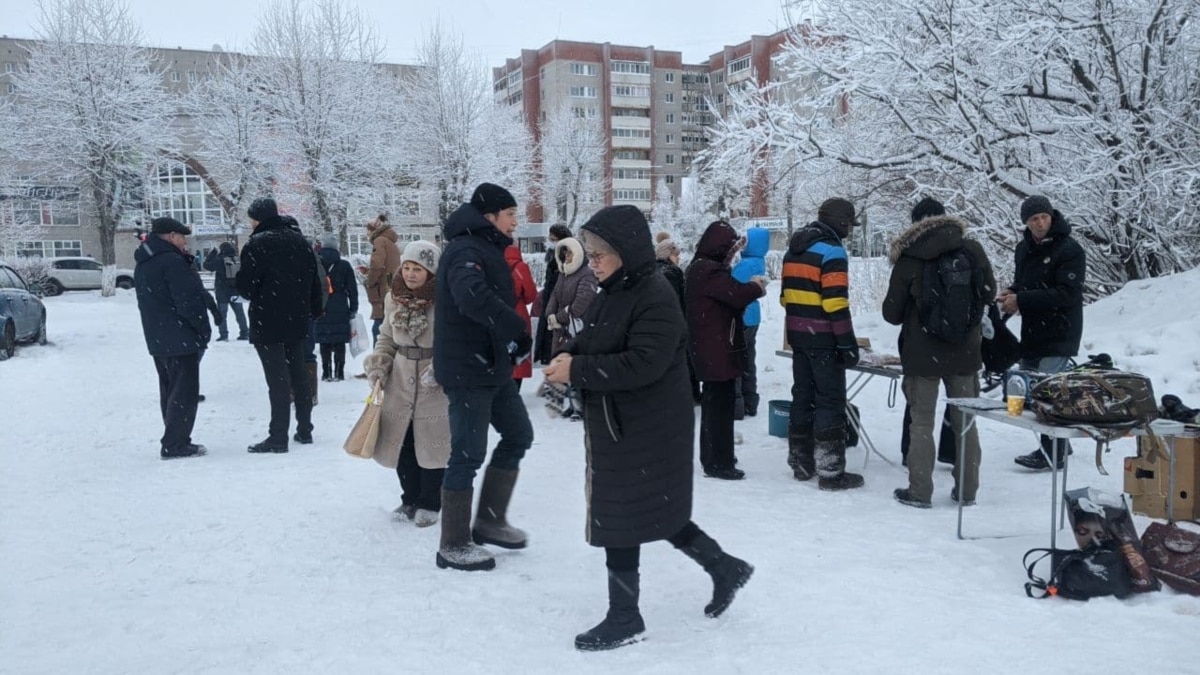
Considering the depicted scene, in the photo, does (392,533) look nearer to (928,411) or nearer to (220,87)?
(928,411)

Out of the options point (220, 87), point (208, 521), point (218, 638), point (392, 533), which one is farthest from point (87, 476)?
point (220, 87)

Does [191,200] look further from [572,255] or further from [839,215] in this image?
[839,215]

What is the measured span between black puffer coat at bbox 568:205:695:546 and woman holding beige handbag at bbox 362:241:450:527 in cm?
185

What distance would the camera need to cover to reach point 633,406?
12.0ft

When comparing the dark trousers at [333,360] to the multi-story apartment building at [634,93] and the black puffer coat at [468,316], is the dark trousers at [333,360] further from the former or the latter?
the multi-story apartment building at [634,93]

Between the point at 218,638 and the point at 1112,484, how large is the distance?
571 centimetres

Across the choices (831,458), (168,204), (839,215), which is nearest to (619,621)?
(831,458)

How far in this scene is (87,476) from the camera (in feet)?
22.9

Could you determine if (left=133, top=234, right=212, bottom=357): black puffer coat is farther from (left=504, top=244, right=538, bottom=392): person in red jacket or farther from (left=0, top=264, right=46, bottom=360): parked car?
(left=0, top=264, right=46, bottom=360): parked car

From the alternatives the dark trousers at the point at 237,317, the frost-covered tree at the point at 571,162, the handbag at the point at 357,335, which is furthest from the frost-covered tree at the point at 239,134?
the handbag at the point at 357,335

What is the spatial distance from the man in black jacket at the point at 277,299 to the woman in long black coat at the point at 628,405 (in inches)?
180

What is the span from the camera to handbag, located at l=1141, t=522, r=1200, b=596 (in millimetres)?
4059

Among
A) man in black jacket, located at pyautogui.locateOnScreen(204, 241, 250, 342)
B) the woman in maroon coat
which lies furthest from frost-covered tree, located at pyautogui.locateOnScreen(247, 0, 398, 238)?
the woman in maroon coat

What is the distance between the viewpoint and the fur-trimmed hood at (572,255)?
7.98 meters
